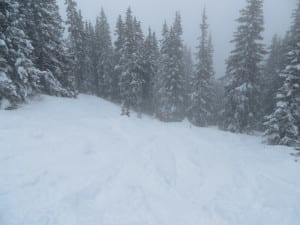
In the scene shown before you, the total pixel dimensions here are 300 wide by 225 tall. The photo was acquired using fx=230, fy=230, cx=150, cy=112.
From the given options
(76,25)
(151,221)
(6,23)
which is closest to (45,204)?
(151,221)

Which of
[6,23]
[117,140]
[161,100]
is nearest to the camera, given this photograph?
[117,140]

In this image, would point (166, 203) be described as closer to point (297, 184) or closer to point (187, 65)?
point (297, 184)

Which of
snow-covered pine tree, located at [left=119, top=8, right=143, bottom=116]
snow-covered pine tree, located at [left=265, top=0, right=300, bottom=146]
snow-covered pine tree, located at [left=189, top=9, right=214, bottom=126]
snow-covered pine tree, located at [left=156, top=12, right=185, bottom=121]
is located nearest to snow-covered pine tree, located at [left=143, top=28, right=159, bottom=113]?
snow-covered pine tree, located at [left=156, top=12, right=185, bottom=121]

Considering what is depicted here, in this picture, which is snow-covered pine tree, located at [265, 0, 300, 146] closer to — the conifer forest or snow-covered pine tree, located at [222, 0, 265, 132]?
the conifer forest

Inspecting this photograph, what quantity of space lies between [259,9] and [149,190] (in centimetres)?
2214

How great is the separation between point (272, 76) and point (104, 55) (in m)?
26.0

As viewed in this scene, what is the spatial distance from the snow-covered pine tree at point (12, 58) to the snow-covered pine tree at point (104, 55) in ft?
81.9

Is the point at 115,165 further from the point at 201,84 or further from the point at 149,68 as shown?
the point at 149,68

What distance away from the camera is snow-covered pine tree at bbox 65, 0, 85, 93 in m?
32.6

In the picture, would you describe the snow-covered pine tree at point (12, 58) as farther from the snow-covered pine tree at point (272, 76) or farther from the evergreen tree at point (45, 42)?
the snow-covered pine tree at point (272, 76)

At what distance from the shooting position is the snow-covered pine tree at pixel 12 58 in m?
12.6

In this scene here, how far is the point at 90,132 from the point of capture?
33.6 ft

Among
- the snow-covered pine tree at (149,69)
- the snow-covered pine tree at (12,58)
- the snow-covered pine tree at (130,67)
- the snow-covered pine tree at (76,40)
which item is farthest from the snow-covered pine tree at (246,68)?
the snow-covered pine tree at (76,40)

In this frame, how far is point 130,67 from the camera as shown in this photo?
93.9ft
